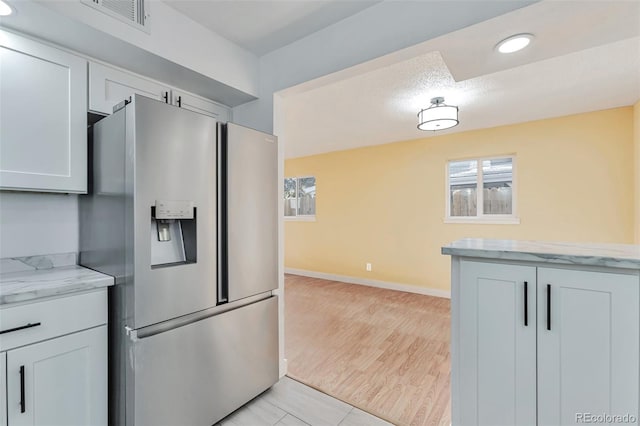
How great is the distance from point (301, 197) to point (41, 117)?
4576mm

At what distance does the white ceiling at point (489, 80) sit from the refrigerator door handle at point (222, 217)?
0.64 m

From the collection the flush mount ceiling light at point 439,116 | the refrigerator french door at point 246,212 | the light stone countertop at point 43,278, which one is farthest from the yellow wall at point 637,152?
the light stone countertop at point 43,278

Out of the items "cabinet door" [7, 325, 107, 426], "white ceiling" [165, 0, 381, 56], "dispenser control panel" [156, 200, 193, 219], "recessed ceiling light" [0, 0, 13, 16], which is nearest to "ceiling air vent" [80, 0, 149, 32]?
"white ceiling" [165, 0, 381, 56]

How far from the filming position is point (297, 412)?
5.82 ft

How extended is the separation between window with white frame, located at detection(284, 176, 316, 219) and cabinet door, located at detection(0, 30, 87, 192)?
167 inches

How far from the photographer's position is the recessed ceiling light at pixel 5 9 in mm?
1234

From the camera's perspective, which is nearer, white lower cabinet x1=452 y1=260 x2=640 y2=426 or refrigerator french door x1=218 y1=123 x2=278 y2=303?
white lower cabinet x1=452 y1=260 x2=640 y2=426

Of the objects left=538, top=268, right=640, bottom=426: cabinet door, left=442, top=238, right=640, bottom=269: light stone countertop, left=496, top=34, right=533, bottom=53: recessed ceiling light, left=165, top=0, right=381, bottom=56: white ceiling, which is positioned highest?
left=165, top=0, right=381, bottom=56: white ceiling

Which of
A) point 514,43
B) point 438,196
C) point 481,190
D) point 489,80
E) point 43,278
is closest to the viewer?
point 43,278

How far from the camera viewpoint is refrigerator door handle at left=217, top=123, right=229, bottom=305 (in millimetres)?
1644

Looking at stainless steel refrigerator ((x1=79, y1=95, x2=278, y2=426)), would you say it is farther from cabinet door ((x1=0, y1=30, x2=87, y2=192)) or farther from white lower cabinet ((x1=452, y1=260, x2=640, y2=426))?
white lower cabinet ((x1=452, y1=260, x2=640, y2=426))

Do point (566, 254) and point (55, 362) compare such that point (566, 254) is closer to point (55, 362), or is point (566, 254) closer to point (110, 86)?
point (55, 362)

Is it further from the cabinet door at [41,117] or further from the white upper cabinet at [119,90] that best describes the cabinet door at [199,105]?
the cabinet door at [41,117]

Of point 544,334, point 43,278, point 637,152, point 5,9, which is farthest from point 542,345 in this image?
point 637,152
